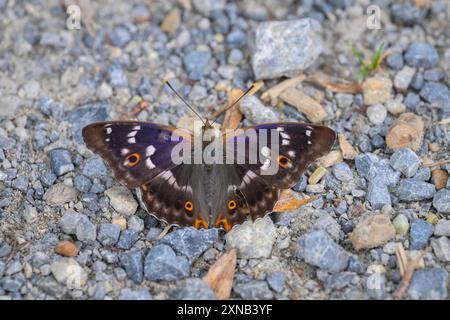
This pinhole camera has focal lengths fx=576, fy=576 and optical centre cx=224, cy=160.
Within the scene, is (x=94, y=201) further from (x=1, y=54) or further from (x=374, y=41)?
(x=374, y=41)

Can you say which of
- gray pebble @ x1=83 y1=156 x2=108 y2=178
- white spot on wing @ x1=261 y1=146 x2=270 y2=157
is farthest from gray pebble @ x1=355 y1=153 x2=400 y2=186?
gray pebble @ x1=83 y1=156 x2=108 y2=178

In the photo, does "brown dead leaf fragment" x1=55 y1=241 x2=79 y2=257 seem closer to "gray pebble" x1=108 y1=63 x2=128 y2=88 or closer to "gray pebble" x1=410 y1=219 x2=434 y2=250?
"gray pebble" x1=108 y1=63 x2=128 y2=88

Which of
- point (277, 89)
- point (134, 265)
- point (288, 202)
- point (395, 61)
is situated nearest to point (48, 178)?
point (134, 265)

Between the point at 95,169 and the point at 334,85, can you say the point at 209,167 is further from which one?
the point at 334,85

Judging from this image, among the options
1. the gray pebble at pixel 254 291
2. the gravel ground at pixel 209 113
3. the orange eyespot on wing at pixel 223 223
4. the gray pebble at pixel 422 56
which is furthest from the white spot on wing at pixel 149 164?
the gray pebble at pixel 422 56

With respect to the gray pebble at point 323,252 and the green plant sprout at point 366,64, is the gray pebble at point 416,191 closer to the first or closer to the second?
the gray pebble at point 323,252

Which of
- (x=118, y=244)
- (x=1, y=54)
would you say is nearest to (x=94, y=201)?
(x=118, y=244)
